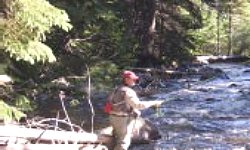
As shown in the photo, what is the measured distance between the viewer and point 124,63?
61.7ft

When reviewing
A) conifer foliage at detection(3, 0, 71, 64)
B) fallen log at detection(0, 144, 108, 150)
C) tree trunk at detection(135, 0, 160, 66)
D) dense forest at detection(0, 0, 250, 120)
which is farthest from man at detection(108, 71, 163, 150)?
tree trunk at detection(135, 0, 160, 66)

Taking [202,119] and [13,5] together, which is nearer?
[13,5]

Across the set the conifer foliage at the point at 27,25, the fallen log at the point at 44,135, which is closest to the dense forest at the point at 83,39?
the conifer foliage at the point at 27,25

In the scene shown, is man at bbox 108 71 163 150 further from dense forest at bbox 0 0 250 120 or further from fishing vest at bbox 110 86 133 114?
dense forest at bbox 0 0 250 120

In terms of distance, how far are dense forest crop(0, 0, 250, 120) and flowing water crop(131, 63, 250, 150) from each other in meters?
2.30

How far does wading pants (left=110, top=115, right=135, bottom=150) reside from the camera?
12.1 m

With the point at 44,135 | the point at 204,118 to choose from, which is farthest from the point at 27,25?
the point at 204,118

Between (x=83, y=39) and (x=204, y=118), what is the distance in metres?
5.29

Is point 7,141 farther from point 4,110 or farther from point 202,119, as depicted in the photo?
point 202,119

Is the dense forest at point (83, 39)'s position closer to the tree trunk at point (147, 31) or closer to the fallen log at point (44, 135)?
the tree trunk at point (147, 31)

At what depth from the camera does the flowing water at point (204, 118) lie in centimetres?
1617

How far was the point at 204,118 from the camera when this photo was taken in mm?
20344

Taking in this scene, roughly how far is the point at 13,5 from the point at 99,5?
25.1ft

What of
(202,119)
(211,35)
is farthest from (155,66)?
(211,35)
